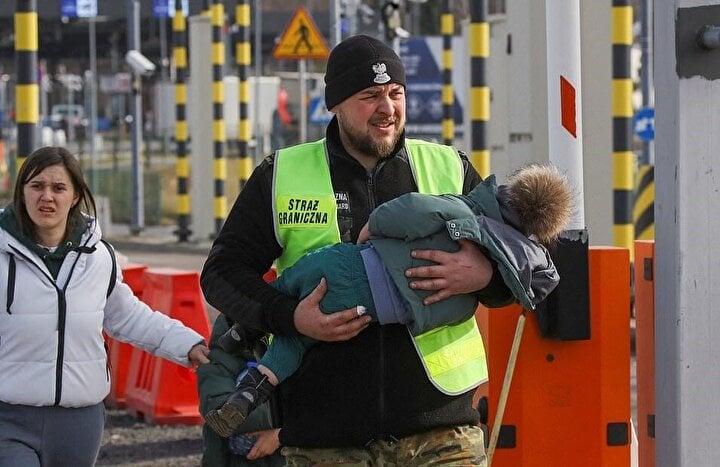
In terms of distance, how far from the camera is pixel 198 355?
517 cm

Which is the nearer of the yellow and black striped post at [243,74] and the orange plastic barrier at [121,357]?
the orange plastic barrier at [121,357]

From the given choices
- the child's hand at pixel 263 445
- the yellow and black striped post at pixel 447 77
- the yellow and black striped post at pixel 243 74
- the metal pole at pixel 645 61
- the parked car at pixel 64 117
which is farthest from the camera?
the parked car at pixel 64 117

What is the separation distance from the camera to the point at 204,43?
77.7 feet

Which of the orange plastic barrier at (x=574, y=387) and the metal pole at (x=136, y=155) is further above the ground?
the metal pole at (x=136, y=155)

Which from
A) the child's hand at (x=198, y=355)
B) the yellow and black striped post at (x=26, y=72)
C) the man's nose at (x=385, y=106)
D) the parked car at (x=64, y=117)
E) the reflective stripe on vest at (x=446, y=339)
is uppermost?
the parked car at (x=64, y=117)

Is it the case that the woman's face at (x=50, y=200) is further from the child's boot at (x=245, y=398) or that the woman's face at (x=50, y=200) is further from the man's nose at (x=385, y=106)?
the man's nose at (x=385, y=106)

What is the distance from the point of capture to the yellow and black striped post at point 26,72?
902cm

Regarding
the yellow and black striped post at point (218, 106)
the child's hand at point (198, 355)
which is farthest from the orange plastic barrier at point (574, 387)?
the yellow and black striped post at point (218, 106)

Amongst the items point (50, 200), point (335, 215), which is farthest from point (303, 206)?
point (50, 200)

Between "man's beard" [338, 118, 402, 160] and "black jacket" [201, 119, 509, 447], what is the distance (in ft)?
0.12

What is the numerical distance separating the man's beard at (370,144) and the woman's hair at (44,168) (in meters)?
1.46

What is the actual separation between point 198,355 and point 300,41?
13.9 metres

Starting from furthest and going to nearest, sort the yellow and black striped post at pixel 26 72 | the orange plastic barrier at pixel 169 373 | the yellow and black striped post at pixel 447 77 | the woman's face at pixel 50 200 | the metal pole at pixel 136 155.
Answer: the metal pole at pixel 136 155 → the yellow and black striped post at pixel 447 77 → the orange plastic barrier at pixel 169 373 → the yellow and black striped post at pixel 26 72 → the woman's face at pixel 50 200

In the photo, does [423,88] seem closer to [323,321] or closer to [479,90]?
[479,90]
